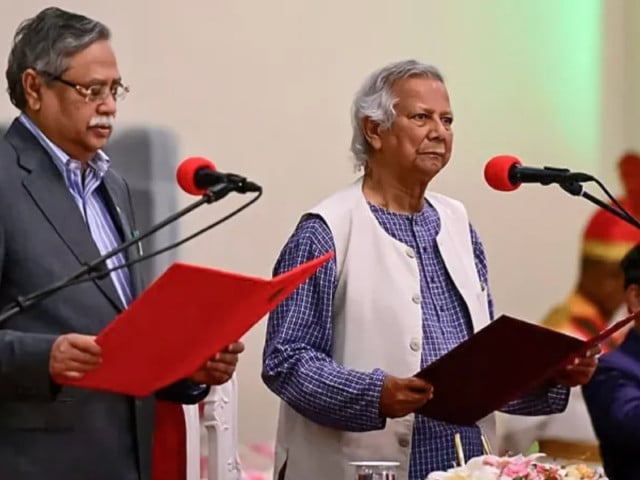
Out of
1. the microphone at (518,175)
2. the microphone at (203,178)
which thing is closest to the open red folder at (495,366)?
the microphone at (518,175)

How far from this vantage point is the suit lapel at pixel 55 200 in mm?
2234

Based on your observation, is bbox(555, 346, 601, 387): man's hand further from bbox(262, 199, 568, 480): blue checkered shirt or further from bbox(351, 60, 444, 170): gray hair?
bbox(351, 60, 444, 170): gray hair

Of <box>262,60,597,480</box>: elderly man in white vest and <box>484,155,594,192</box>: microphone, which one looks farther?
<box>262,60,597,480</box>: elderly man in white vest

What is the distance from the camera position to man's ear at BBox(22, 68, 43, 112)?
7.52ft

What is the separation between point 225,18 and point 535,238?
127cm

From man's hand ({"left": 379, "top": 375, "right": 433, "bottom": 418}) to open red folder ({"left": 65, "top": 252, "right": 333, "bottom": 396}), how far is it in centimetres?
39

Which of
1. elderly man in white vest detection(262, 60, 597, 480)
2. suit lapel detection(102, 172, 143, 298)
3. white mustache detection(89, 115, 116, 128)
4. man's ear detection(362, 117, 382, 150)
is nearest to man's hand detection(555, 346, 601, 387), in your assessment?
elderly man in white vest detection(262, 60, 597, 480)

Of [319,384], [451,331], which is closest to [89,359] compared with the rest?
[319,384]

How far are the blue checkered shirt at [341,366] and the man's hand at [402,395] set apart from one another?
0.7 inches

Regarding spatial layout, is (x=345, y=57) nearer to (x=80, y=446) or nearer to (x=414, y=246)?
(x=414, y=246)

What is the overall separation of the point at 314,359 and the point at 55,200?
23.1 inches

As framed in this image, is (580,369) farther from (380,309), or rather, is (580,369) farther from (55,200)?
(55,200)

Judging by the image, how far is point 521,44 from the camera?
14.0 feet

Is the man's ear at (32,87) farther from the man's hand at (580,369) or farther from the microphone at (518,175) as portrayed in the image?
the man's hand at (580,369)
